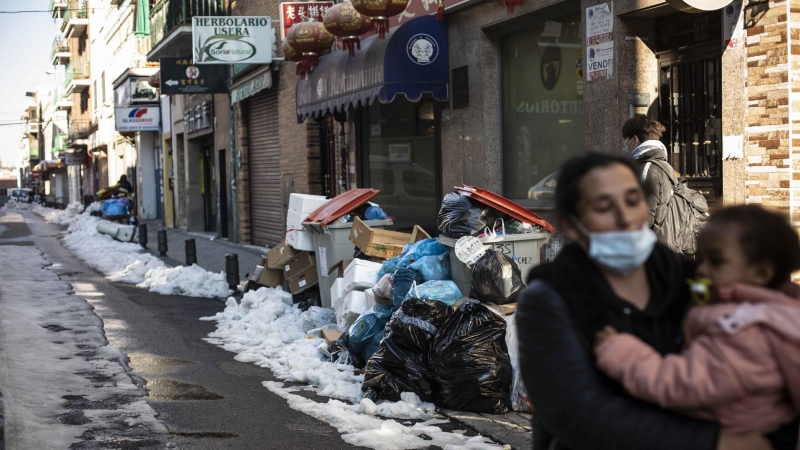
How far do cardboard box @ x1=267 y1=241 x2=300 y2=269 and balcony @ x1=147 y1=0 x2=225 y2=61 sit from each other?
12.6 meters

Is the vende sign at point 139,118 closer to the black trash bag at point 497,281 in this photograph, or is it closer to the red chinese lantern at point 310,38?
the red chinese lantern at point 310,38

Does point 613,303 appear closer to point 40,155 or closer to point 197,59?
point 197,59

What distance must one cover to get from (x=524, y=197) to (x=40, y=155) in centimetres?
12250

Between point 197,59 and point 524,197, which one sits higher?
point 197,59

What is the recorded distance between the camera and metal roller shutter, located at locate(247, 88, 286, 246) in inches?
758

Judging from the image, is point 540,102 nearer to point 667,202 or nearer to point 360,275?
point 360,275

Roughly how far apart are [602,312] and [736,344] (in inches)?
11.9

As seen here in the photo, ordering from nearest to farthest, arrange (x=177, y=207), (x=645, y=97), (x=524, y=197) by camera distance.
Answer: (x=645, y=97)
(x=524, y=197)
(x=177, y=207)

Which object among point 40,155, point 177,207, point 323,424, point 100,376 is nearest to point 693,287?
point 323,424

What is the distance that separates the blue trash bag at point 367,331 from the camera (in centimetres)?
755

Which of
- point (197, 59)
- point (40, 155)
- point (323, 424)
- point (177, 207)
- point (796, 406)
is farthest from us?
point (40, 155)

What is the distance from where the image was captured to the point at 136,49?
3884cm

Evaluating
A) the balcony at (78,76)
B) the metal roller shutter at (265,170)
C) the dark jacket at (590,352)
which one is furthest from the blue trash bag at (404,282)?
the balcony at (78,76)

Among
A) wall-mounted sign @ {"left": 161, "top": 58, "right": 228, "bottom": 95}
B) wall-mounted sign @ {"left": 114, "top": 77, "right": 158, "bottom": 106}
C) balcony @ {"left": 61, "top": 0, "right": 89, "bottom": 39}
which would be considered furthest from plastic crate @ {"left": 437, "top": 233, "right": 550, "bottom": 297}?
balcony @ {"left": 61, "top": 0, "right": 89, "bottom": 39}
